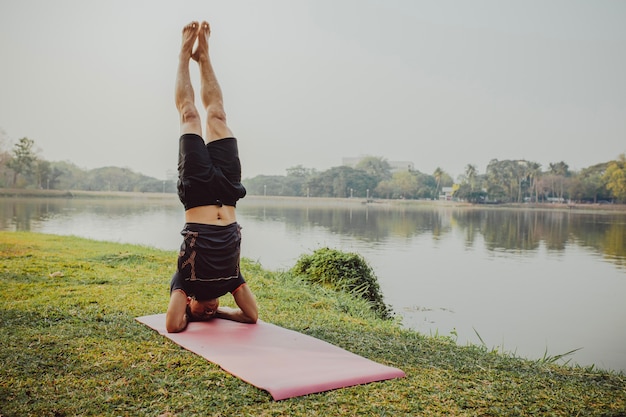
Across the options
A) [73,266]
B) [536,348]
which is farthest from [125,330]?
[536,348]

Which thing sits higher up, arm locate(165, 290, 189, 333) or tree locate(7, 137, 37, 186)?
tree locate(7, 137, 37, 186)

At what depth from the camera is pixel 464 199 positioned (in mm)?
36875

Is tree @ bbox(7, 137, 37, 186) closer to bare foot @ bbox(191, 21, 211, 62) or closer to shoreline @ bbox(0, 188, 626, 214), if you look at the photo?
shoreline @ bbox(0, 188, 626, 214)

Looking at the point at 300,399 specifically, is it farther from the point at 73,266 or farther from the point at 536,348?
the point at 73,266

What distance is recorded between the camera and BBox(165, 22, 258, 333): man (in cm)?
329

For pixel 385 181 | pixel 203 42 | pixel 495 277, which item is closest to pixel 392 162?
pixel 385 181

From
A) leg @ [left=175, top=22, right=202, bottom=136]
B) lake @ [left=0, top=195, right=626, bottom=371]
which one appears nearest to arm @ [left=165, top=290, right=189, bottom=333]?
leg @ [left=175, top=22, right=202, bottom=136]

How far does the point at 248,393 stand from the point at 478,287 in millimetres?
6171

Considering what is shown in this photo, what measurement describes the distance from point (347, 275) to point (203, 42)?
2845 mm

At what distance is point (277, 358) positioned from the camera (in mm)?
2787

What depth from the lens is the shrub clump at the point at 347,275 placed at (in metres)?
5.50

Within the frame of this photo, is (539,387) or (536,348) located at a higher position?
(539,387)

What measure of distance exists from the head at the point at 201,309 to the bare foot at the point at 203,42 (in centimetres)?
161

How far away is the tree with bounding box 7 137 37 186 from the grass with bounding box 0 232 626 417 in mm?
16477
